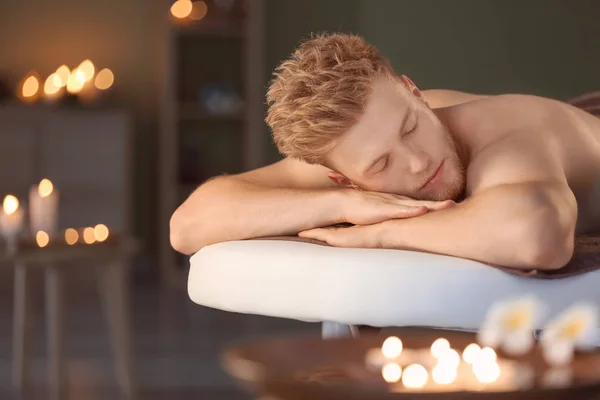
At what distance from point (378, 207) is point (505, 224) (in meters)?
0.24

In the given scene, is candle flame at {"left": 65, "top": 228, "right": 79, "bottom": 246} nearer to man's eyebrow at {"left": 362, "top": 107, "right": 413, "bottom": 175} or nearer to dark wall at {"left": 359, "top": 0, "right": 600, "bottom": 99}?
man's eyebrow at {"left": 362, "top": 107, "right": 413, "bottom": 175}

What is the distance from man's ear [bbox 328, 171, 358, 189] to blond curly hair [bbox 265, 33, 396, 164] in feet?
0.40

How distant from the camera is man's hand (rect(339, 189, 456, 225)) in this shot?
1305 mm

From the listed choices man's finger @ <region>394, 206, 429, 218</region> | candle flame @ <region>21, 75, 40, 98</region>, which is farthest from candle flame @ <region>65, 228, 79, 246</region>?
candle flame @ <region>21, 75, 40, 98</region>

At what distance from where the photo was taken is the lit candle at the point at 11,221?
259cm

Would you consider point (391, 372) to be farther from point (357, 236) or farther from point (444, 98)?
point (444, 98)

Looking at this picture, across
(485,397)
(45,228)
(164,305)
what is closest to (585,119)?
(485,397)

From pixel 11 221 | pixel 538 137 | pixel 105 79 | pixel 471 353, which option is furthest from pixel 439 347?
pixel 105 79

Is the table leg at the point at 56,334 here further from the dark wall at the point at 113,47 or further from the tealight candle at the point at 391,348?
the dark wall at the point at 113,47

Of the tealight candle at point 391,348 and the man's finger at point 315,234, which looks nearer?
the tealight candle at point 391,348

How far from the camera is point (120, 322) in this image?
3098 millimetres

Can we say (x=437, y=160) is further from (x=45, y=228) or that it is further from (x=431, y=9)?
(x=431, y=9)

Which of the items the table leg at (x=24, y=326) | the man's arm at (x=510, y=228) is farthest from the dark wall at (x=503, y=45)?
the man's arm at (x=510, y=228)

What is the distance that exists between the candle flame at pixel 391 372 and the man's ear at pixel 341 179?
0.84 m
